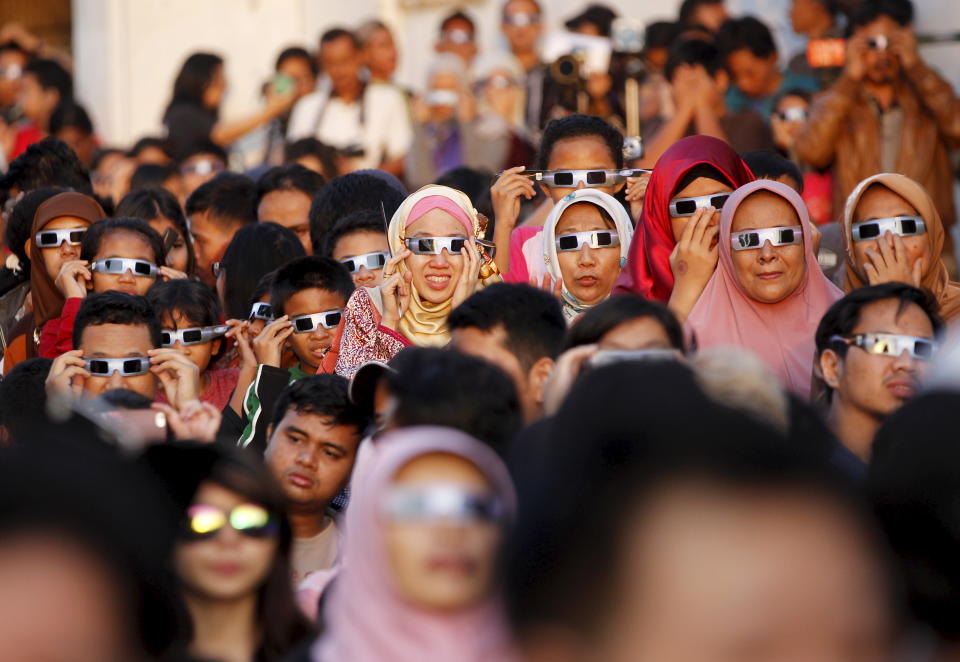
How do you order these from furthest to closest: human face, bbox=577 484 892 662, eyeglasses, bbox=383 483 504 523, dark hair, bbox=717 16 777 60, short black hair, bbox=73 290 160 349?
1. dark hair, bbox=717 16 777 60
2. short black hair, bbox=73 290 160 349
3. eyeglasses, bbox=383 483 504 523
4. human face, bbox=577 484 892 662

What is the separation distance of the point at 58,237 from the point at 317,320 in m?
1.53

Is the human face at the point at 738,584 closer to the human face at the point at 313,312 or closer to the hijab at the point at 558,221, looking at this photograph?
the hijab at the point at 558,221

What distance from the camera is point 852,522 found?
112cm

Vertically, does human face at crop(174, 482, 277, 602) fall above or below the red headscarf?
below

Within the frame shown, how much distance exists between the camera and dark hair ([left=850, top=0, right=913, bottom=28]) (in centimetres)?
721

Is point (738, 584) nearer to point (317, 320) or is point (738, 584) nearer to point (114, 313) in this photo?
point (317, 320)

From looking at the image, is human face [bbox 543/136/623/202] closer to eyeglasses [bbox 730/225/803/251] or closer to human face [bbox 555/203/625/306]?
human face [bbox 555/203/625/306]

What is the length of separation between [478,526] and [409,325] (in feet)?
10.1

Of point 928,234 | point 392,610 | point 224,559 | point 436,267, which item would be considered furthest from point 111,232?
point 392,610

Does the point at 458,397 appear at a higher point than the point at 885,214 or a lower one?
lower

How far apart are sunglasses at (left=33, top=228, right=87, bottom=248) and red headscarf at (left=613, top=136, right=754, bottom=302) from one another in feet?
8.11

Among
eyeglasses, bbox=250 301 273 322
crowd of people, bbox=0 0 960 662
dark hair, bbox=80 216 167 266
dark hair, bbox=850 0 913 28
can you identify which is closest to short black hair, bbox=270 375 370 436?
crowd of people, bbox=0 0 960 662

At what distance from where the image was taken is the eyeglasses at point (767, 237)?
474 cm

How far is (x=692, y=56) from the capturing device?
7367 millimetres
